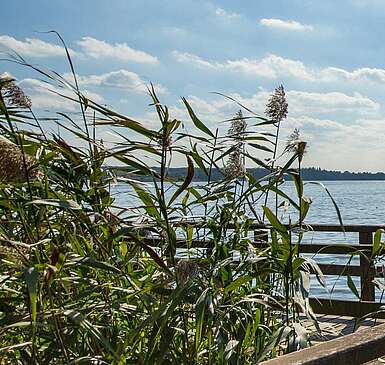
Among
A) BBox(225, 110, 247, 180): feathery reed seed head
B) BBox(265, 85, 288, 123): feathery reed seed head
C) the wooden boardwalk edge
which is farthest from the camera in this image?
BBox(265, 85, 288, 123): feathery reed seed head

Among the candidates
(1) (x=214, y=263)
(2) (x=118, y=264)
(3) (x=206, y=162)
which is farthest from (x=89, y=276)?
(3) (x=206, y=162)

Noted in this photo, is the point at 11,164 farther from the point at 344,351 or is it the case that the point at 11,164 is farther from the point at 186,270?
the point at 344,351

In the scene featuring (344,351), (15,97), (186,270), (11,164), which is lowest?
(344,351)

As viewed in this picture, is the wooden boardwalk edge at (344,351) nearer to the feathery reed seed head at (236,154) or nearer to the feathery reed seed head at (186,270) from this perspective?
the feathery reed seed head at (186,270)

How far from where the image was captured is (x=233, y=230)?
1946 millimetres

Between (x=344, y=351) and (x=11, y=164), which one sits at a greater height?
(x=11, y=164)

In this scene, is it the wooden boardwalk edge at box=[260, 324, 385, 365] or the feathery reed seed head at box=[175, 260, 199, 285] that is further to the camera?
the feathery reed seed head at box=[175, 260, 199, 285]

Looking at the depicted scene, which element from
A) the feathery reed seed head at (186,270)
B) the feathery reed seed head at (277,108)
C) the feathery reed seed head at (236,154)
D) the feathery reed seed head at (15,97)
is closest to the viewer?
the feathery reed seed head at (186,270)

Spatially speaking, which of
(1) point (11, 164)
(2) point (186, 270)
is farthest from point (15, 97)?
(2) point (186, 270)

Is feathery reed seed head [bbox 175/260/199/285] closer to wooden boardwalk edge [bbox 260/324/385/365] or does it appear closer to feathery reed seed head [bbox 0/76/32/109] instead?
wooden boardwalk edge [bbox 260/324/385/365]

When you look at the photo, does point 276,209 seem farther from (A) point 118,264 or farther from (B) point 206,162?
(A) point 118,264

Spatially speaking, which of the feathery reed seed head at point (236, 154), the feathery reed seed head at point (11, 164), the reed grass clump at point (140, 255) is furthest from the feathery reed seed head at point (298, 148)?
the feathery reed seed head at point (11, 164)

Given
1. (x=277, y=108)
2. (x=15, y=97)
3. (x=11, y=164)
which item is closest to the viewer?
(x=11, y=164)

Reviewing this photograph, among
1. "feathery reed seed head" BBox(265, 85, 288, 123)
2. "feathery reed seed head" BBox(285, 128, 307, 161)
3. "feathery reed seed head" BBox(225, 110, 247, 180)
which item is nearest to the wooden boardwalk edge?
"feathery reed seed head" BBox(285, 128, 307, 161)
